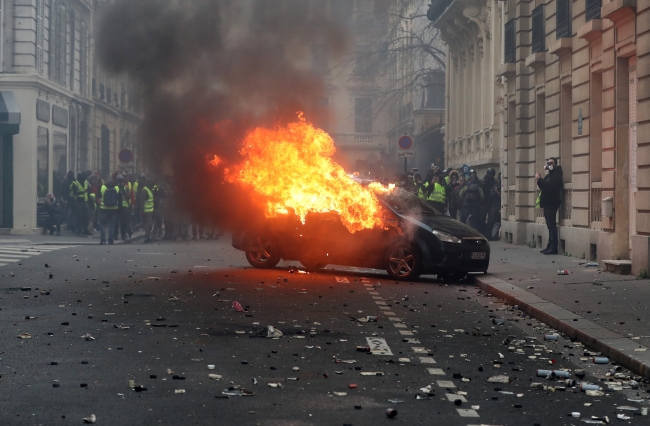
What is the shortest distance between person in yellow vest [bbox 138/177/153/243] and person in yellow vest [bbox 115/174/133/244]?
41 cm

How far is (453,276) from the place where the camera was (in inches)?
685

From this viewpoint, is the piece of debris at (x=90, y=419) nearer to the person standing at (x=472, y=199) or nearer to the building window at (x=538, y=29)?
the building window at (x=538, y=29)

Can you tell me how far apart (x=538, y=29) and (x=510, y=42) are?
9.20 feet

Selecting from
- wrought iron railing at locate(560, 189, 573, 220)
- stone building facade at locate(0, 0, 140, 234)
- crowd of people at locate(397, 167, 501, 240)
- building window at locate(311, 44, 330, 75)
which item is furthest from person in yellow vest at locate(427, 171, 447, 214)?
stone building facade at locate(0, 0, 140, 234)

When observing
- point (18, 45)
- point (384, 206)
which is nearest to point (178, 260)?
point (384, 206)

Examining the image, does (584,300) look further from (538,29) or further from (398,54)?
(398,54)

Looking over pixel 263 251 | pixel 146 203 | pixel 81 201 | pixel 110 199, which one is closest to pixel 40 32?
pixel 81 201

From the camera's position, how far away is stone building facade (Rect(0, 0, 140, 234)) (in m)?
33.8

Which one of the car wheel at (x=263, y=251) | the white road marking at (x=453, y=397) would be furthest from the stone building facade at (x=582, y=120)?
the white road marking at (x=453, y=397)

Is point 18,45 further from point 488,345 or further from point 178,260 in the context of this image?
point 488,345

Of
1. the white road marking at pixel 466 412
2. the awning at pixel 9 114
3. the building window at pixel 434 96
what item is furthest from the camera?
the building window at pixel 434 96

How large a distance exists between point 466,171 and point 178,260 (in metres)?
12.2

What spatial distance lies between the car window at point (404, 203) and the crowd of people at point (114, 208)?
8245mm

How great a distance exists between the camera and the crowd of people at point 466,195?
2753 cm
